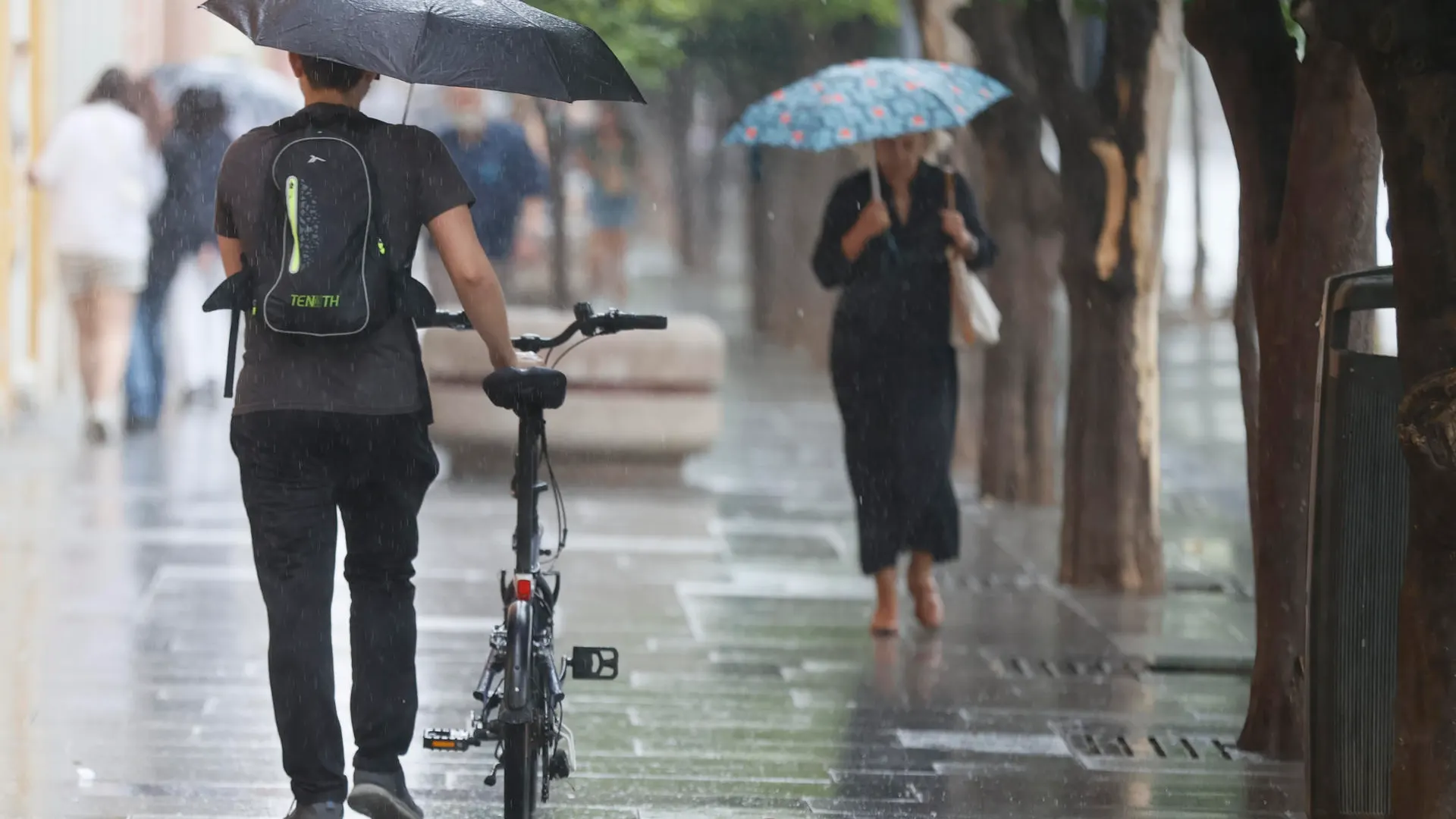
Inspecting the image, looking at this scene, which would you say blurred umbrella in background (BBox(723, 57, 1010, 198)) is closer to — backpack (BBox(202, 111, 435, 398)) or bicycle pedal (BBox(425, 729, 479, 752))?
backpack (BBox(202, 111, 435, 398))

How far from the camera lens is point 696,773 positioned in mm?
6570

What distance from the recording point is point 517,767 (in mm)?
5293

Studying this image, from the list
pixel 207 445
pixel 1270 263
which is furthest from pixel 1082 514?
pixel 207 445

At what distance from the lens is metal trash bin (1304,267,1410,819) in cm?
559

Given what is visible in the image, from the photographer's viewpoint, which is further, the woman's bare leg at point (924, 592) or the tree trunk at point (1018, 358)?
the tree trunk at point (1018, 358)

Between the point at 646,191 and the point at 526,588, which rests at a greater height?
Result: the point at 646,191

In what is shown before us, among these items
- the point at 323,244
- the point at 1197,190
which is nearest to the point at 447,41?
the point at 323,244

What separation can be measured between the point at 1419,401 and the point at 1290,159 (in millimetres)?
2088

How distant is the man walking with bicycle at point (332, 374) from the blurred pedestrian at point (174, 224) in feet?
33.6

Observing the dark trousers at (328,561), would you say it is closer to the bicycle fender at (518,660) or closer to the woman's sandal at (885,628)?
the bicycle fender at (518,660)

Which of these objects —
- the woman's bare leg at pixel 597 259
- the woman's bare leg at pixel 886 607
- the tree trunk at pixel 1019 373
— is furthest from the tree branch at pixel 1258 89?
the woman's bare leg at pixel 597 259

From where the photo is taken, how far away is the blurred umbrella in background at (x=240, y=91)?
653 inches

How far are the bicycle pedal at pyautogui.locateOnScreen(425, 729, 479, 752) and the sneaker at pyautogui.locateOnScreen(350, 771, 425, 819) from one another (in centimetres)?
19

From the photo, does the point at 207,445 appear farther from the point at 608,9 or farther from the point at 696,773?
the point at 696,773
